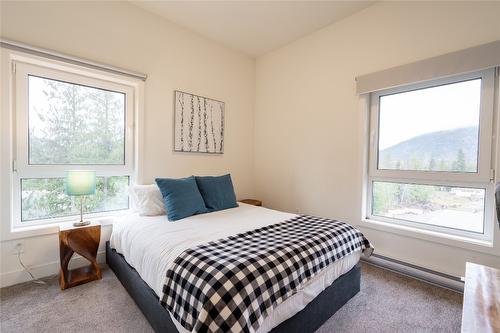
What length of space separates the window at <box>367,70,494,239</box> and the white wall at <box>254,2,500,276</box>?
21cm

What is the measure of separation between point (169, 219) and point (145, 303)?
76 centimetres

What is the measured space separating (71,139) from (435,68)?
3.55 m

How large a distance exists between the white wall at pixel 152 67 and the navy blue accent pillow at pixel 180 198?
544 millimetres

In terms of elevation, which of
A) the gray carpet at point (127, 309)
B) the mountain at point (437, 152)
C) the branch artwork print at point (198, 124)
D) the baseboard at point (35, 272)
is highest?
the branch artwork print at point (198, 124)

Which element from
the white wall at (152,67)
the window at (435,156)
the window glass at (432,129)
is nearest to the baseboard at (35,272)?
the white wall at (152,67)

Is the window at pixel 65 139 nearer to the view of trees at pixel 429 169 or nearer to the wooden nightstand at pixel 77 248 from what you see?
the wooden nightstand at pixel 77 248

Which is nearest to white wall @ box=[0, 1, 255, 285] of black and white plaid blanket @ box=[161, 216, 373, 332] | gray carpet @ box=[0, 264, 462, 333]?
gray carpet @ box=[0, 264, 462, 333]

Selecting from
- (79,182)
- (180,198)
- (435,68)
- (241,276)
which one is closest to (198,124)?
(180,198)

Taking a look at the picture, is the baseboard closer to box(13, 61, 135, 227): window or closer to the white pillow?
box(13, 61, 135, 227): window

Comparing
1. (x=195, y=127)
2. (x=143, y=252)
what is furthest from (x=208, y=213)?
(x=195, y=127)

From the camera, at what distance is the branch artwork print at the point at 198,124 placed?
2992 millimetres

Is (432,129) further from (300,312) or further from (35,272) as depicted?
(35,272)

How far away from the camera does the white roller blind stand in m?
1.87

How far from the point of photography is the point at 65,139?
2311 mm
